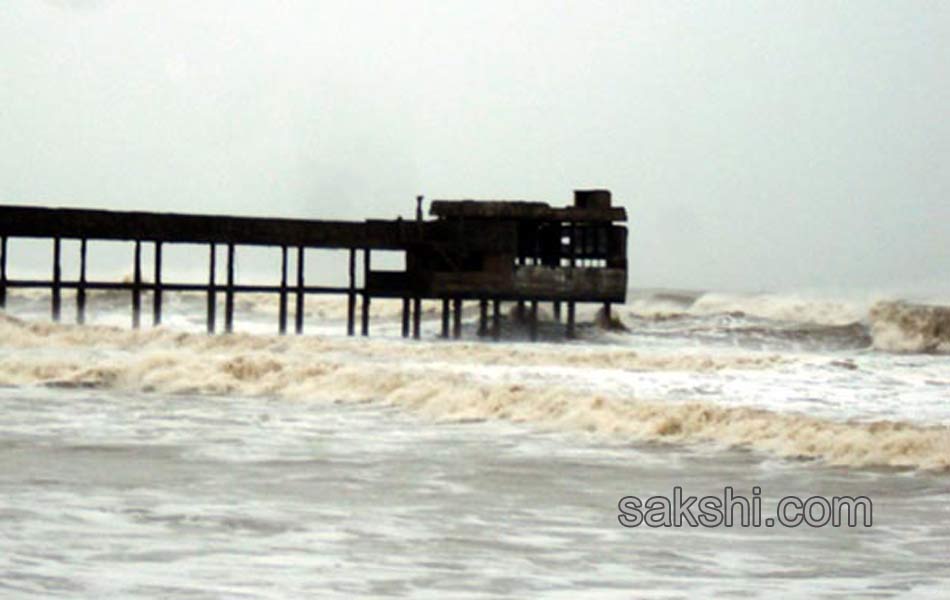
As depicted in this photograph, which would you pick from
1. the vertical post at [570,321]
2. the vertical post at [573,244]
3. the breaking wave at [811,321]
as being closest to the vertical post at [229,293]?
the vertical post at [573,244]

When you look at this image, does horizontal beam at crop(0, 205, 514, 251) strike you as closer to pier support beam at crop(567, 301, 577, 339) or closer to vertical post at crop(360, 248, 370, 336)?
vertical post at crop(360, 248, 370, 336)

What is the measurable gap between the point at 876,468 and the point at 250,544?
7.75m

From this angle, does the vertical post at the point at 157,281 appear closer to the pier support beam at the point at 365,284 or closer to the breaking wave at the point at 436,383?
the pier support beam at the point at 365,284

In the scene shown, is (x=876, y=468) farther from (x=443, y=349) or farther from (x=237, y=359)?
(x=443, y=349)

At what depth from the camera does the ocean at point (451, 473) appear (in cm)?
1115

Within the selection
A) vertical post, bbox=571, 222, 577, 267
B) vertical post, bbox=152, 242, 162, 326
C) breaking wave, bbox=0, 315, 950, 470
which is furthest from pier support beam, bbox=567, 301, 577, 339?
breaking wave, bbox=0, 315, 950, 470

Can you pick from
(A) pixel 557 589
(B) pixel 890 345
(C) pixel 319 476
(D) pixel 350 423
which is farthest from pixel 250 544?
(B) pixel 890 345

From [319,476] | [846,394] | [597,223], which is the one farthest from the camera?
[597,223]

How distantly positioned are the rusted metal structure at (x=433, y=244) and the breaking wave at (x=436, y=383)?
8.60 meters


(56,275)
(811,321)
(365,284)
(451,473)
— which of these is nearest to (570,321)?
(365,284)

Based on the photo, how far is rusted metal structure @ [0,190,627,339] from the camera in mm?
50938

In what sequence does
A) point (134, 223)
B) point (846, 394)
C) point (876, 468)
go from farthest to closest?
point (134, 223) < point (846, 394) < point (876, 468)

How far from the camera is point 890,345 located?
207 feet

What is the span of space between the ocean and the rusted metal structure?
46.3ft
